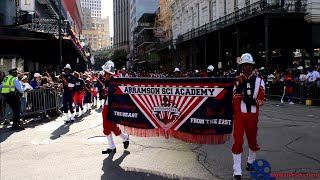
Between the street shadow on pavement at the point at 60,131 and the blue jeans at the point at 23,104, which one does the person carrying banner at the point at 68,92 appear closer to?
the street shadow on pavement at the point at 60,131

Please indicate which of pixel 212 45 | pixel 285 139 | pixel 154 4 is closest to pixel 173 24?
pixel 212 45

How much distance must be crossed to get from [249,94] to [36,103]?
9.19 meters

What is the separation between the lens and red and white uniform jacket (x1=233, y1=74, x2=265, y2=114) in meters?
5.92

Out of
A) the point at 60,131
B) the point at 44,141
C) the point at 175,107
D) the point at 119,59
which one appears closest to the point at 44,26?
the point at 60,131

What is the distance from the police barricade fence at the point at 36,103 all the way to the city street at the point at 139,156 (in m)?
1.74

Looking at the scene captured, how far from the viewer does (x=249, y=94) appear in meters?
5.93

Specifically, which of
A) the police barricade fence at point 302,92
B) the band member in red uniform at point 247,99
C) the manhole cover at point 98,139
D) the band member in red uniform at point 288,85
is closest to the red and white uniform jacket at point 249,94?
the band member in red uniform at point 247,99

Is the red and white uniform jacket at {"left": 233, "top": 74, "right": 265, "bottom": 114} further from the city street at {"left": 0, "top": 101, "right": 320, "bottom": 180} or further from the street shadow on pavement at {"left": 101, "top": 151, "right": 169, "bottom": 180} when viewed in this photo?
the street shadow on pavement at {"left": 101, "top": 151, "right": 169, "bottom": 180}

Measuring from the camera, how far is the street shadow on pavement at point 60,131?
32.5ft

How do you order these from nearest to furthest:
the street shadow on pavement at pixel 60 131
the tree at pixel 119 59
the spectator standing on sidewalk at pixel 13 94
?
the street shadow on pavement at pixel 60 131
the spectator standing on sidewalk at pixel 13 94
the tree at pixel 119 59

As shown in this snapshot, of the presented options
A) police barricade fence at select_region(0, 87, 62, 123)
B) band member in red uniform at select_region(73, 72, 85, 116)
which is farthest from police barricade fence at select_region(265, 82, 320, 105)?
police barricade fence at select_region(0, 87, 62, 123)

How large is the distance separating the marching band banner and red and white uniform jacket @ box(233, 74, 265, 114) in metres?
0.21

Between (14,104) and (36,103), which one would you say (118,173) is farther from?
(36,103)

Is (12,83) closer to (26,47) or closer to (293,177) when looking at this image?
(293,177)
